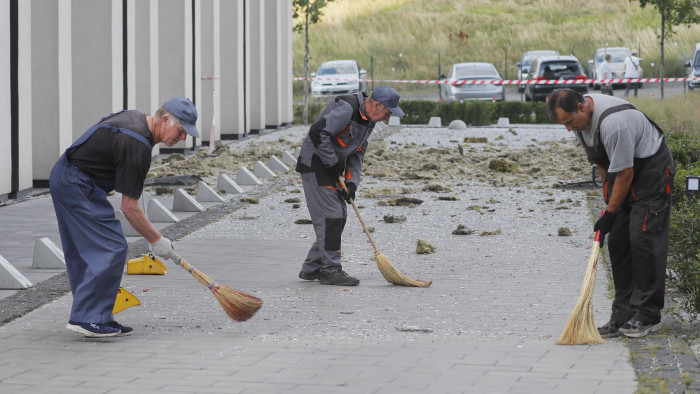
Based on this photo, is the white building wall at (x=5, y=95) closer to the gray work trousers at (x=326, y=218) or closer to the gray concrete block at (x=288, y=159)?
the gray work trousers at (x=326, y=218)

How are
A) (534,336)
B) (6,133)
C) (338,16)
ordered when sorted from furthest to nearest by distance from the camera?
(338,16), (6,133), (534,336)

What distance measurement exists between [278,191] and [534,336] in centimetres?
855

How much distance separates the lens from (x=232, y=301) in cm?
675

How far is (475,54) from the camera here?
193ft

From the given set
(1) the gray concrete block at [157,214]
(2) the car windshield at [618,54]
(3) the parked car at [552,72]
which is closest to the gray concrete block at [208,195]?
(1) the gray concrete block at [157,214]

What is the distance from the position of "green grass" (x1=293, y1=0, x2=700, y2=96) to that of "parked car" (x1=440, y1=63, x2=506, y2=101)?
16.5 m

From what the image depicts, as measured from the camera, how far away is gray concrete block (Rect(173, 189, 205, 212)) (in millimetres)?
12562

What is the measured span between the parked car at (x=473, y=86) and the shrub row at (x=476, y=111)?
13.2 ft

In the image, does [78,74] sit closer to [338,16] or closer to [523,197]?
[523,197]

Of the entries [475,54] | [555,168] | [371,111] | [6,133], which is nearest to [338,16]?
[475,54]

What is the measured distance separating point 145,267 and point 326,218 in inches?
61.0

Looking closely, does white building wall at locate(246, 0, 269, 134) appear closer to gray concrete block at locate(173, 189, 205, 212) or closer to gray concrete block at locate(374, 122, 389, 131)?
gray concrete block at locate(374, 122, 389, 131)

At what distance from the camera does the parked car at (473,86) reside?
34312 millimetres

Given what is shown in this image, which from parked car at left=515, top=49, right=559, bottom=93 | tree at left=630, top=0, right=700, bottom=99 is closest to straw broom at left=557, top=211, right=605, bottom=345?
tree at left=630, top=0, right=700, bottom=99
